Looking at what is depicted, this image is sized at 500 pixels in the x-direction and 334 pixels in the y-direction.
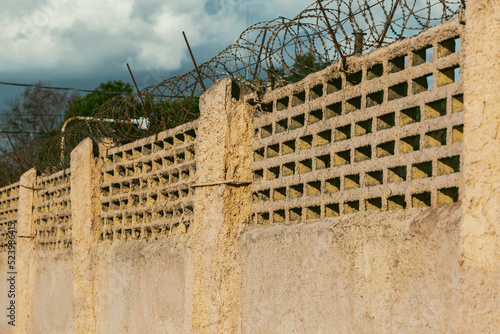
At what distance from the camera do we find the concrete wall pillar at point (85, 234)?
7.41 metres

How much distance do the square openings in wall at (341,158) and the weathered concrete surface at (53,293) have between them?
4.57 meters

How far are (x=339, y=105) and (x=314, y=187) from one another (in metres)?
0.55

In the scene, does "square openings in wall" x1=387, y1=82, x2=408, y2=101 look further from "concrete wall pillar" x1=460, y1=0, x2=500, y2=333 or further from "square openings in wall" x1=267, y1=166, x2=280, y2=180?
Answer: "square openings in wall" x1=267, y1=166, x2=280, y2=180

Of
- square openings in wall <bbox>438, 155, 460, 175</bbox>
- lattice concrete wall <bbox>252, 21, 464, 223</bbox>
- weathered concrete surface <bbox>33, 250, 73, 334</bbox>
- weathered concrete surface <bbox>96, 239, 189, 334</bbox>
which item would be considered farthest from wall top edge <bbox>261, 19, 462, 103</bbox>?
weathered concrete surface <bbox>33, 250, 73, 334</bbox>

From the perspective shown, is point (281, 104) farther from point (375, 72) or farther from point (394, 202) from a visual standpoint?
point (394, 202)

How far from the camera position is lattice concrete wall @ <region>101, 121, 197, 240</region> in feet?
19.7

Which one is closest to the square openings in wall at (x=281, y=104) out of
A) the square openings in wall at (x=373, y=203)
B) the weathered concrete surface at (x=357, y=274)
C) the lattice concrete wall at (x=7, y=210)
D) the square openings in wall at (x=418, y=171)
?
the weathered concrete surface at (x=357, y=274)

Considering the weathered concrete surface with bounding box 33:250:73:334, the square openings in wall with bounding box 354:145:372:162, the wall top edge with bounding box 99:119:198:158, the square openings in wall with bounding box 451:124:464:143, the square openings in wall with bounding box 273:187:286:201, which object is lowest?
the weathered concrete surface with bounding box 33:250:73:334

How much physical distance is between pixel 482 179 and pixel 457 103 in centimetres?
49

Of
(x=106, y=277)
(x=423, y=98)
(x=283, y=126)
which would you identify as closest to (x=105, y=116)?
(x=106, y=277)

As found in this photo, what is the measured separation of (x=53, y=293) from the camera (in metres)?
8.69

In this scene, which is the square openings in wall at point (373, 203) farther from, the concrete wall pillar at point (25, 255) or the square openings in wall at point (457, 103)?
the concrete wall pillar at point (25, 255)

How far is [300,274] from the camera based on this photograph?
14.9ft

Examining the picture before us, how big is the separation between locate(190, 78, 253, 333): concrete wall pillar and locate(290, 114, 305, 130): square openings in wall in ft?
1.66
